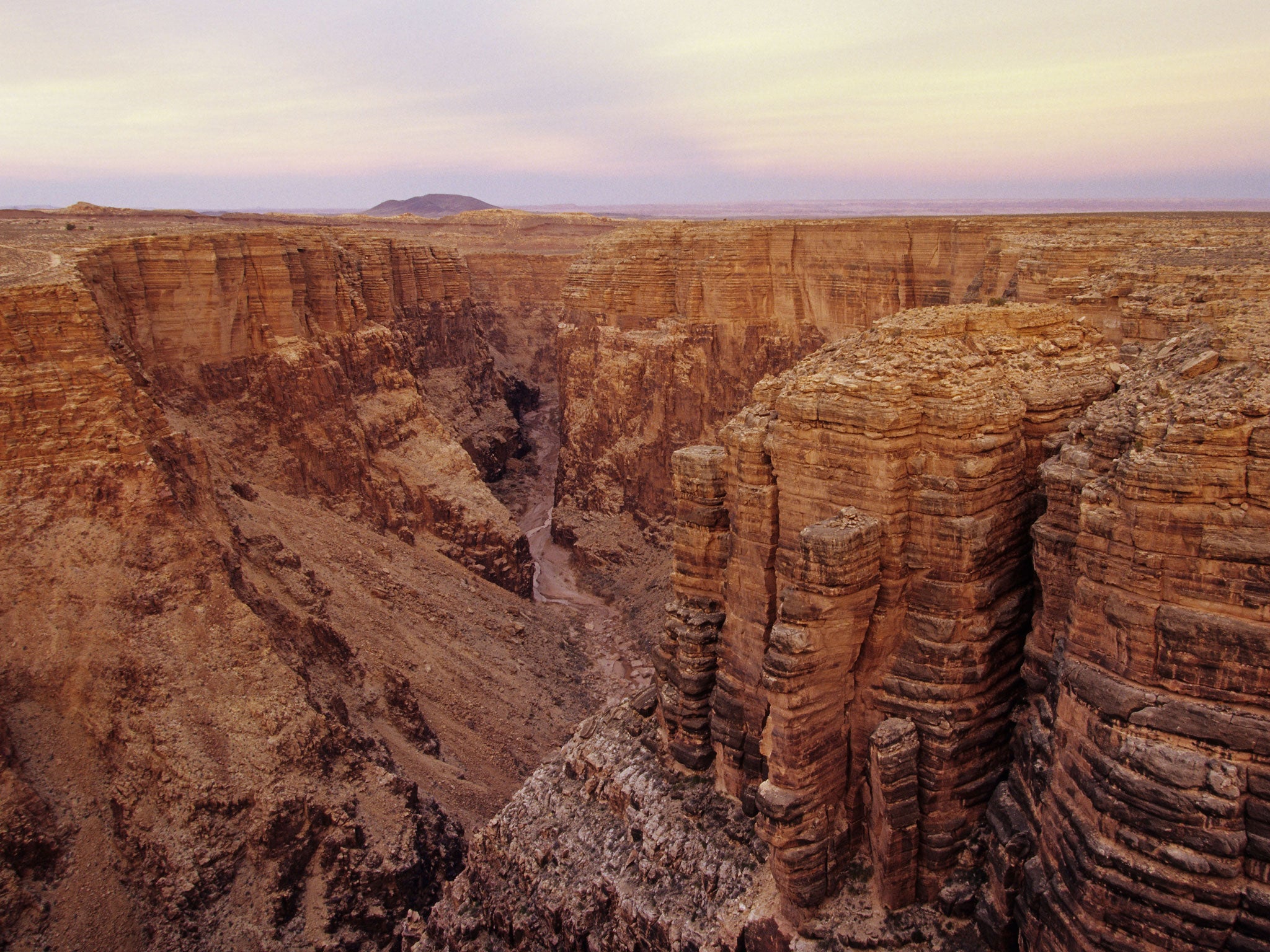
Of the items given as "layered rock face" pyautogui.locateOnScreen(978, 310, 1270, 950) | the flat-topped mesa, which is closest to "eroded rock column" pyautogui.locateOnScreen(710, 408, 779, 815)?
the flat-topped mesa

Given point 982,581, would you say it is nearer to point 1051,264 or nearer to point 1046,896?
point 1046,896

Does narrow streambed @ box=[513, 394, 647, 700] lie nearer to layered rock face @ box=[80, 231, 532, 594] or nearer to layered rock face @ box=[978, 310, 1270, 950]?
layered rock face @ box=[80, 231, 532, 594]

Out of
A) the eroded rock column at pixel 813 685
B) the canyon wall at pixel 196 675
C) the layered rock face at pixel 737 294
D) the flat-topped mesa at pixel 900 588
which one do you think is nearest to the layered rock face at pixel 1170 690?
the flat-topped mesa at pixel 900 588

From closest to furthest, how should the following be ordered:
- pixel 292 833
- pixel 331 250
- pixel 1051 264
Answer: pixel 292 833 < pixel 1051 264 < pixel 331 250

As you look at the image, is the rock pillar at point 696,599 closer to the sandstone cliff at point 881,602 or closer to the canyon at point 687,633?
the canyon at point 687,633

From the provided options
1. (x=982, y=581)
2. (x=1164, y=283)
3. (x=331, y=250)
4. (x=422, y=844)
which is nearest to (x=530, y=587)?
(x=331, y=250)

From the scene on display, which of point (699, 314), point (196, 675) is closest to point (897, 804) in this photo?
point (196, 675)
